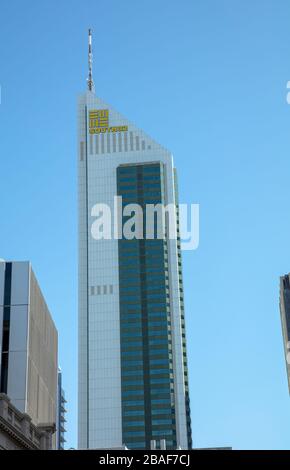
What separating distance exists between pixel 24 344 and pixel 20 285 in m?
7.80

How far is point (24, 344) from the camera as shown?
86.8m

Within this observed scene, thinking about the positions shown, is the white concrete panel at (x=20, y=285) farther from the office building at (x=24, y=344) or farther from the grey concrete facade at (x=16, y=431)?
the grey concrete facade at (x=16, y=431)

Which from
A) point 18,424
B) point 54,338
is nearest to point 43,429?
point 18,424

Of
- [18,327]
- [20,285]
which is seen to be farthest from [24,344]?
[20,285]

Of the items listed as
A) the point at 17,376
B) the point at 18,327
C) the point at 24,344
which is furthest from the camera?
the point at 18,327

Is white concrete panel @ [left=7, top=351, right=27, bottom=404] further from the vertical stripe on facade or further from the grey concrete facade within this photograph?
the grey concrete facade

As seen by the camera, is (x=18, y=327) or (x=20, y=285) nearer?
(x=18, y=327)

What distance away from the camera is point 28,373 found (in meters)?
85.4

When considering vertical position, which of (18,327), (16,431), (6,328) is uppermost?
(6,328)

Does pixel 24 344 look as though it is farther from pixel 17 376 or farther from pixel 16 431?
pixel 16 431

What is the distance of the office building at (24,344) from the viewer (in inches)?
3314
